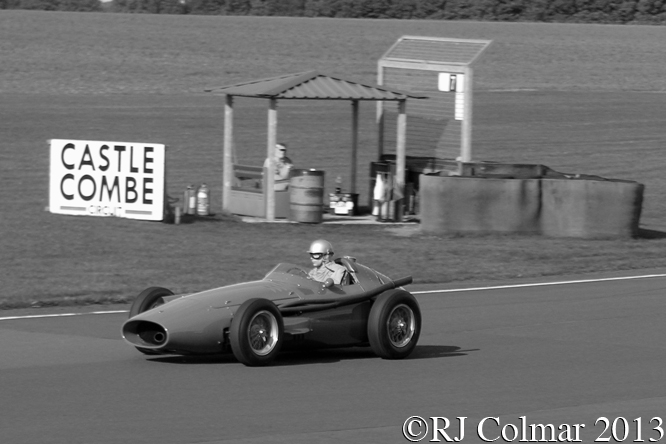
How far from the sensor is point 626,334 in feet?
40.3

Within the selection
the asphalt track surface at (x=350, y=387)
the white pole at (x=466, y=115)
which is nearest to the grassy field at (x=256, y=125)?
the white pole at (x=466, y=115)

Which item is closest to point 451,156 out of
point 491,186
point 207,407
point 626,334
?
point 491,186

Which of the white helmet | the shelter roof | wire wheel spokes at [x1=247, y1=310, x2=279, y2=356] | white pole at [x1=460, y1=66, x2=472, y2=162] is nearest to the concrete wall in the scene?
the shelter roof

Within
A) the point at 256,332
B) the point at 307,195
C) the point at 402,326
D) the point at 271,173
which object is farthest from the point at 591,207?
the point at 256,332

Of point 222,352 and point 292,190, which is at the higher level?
point 292,190

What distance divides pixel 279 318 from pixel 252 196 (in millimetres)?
12166

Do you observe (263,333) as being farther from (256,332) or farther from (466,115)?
(466,115)

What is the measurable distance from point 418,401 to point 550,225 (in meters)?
12.1

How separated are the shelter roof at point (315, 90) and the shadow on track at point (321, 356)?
10242mm

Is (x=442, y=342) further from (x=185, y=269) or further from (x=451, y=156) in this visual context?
(x=451, y=156)

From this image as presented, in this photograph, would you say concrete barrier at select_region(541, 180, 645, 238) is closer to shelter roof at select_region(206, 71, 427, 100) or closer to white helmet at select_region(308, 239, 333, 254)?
shelter roof at select_region(206, 71, 427, 100)

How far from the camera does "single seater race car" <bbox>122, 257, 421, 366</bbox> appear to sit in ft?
32.5

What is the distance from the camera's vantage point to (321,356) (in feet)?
36.3

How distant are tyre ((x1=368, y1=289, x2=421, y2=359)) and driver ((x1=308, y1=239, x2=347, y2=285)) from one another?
0.43 m
